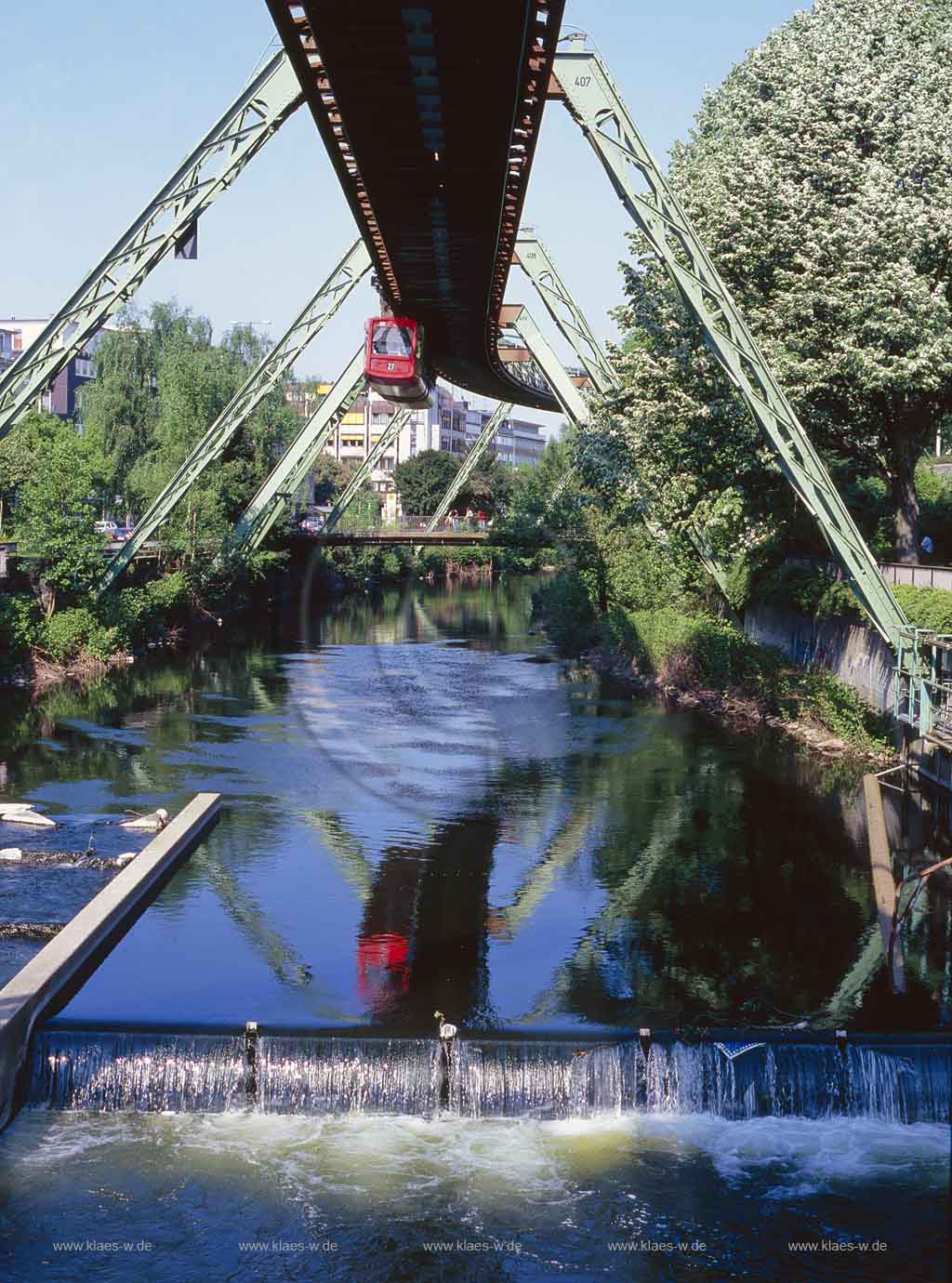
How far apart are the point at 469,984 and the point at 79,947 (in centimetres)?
505

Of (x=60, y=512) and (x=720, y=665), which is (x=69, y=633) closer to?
(x=60, y=512)

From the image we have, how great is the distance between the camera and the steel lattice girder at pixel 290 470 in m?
63.2

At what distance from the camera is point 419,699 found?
43156mm

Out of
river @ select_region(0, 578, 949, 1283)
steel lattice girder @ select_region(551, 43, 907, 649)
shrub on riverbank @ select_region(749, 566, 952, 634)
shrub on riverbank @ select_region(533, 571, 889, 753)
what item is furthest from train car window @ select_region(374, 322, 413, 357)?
steel lattice girder @ select_region(551, 43, 907, 649)

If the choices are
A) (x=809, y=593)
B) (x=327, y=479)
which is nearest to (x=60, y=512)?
(x=809, y=593)

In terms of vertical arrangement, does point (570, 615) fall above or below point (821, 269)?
below

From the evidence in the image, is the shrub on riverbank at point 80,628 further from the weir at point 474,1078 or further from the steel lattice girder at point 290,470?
the weir at point 474,1078

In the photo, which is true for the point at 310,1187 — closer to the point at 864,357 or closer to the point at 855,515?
the point at 864,357

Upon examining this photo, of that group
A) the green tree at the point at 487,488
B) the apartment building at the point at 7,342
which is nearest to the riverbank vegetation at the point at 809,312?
the green tree at the point at 487,488

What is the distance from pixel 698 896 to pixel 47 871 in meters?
10.3

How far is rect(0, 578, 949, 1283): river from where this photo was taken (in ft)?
42.5

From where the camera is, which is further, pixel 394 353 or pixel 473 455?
pixel 473 455

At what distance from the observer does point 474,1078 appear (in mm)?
15172

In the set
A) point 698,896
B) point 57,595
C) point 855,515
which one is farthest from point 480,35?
point 57,595
